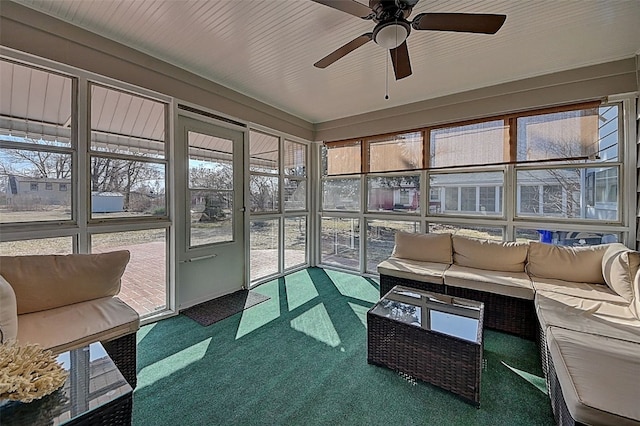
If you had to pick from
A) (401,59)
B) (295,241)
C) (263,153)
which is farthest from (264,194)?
(401,59)

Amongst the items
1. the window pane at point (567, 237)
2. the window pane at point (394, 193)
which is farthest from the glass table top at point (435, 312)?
the window pane at point (394, 193)

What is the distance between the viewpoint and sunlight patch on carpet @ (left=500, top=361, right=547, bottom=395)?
75.9 inches

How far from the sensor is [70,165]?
8.00 feet

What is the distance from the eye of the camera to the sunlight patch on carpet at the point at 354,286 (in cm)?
365

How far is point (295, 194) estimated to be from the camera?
192 inches

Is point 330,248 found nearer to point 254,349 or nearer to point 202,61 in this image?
point 254,349

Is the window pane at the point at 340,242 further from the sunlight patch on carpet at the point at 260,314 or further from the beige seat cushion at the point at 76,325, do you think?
the beige seat cushion at the point at 76,325

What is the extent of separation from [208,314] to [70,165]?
1.93 meters

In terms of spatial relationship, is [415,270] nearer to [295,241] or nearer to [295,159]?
[295,241]

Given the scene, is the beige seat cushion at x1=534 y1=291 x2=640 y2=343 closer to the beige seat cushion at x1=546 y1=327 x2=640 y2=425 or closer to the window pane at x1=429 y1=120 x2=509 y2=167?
the beige seat cushion at x1=546 y1=327 x2=640 y2=425

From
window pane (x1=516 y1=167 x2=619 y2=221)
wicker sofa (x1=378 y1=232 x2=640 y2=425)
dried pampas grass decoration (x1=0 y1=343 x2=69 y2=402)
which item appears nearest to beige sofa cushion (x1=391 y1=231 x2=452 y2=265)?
wicker sofa (x1=378 y1=232 x2=640 y2=425)

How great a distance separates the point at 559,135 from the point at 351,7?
2896mm

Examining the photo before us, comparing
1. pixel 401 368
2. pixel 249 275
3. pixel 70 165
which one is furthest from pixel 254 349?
pixel 70 165

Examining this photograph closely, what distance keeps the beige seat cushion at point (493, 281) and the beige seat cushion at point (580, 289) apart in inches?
4.2
